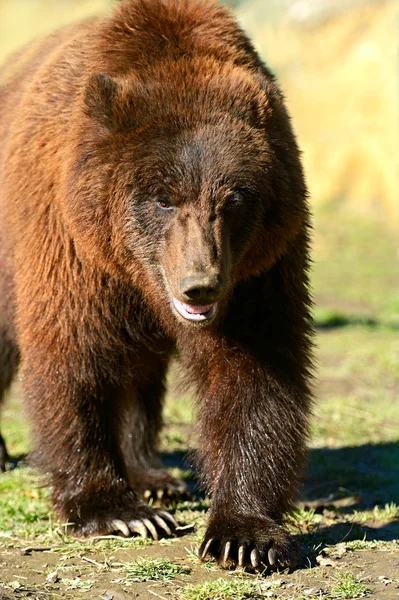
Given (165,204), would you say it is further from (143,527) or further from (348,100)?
(348,100)

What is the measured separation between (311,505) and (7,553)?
2.07 m

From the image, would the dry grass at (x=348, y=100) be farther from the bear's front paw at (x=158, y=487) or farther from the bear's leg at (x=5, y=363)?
the bear's front paw at (x=158, y=487)

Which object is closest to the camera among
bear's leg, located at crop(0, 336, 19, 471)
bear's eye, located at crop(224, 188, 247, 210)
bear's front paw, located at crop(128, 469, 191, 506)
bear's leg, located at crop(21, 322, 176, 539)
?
bear's eye, located at crop(224, 188, 247, 210)

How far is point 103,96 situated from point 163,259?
2.82ft

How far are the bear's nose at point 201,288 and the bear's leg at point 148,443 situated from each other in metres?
1.97

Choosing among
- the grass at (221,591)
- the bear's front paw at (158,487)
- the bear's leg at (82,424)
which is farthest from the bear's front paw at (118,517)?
the grass at (221,591)

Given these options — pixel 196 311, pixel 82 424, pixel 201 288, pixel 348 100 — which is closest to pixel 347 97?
pixel 348 100

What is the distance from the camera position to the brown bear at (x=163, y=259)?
4934 millimetres

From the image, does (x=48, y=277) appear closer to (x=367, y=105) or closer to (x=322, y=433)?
(x=322, y=433)

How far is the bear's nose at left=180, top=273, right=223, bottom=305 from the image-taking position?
181 inches

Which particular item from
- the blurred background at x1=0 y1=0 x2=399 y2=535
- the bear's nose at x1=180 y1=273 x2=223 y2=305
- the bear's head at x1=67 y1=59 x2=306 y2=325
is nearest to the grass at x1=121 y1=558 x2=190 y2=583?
the bear's head at x1=67 y1=59 x2=306 y2=325

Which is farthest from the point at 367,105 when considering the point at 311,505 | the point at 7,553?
the point at 7,553

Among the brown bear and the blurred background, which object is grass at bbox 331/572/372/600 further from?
the blurred background

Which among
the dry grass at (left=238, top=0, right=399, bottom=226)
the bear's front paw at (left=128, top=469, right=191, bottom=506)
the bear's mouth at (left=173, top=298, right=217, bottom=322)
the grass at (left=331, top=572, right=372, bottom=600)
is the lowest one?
the bear's front paw at (left=128, top=469, right=191, bottom=506)
